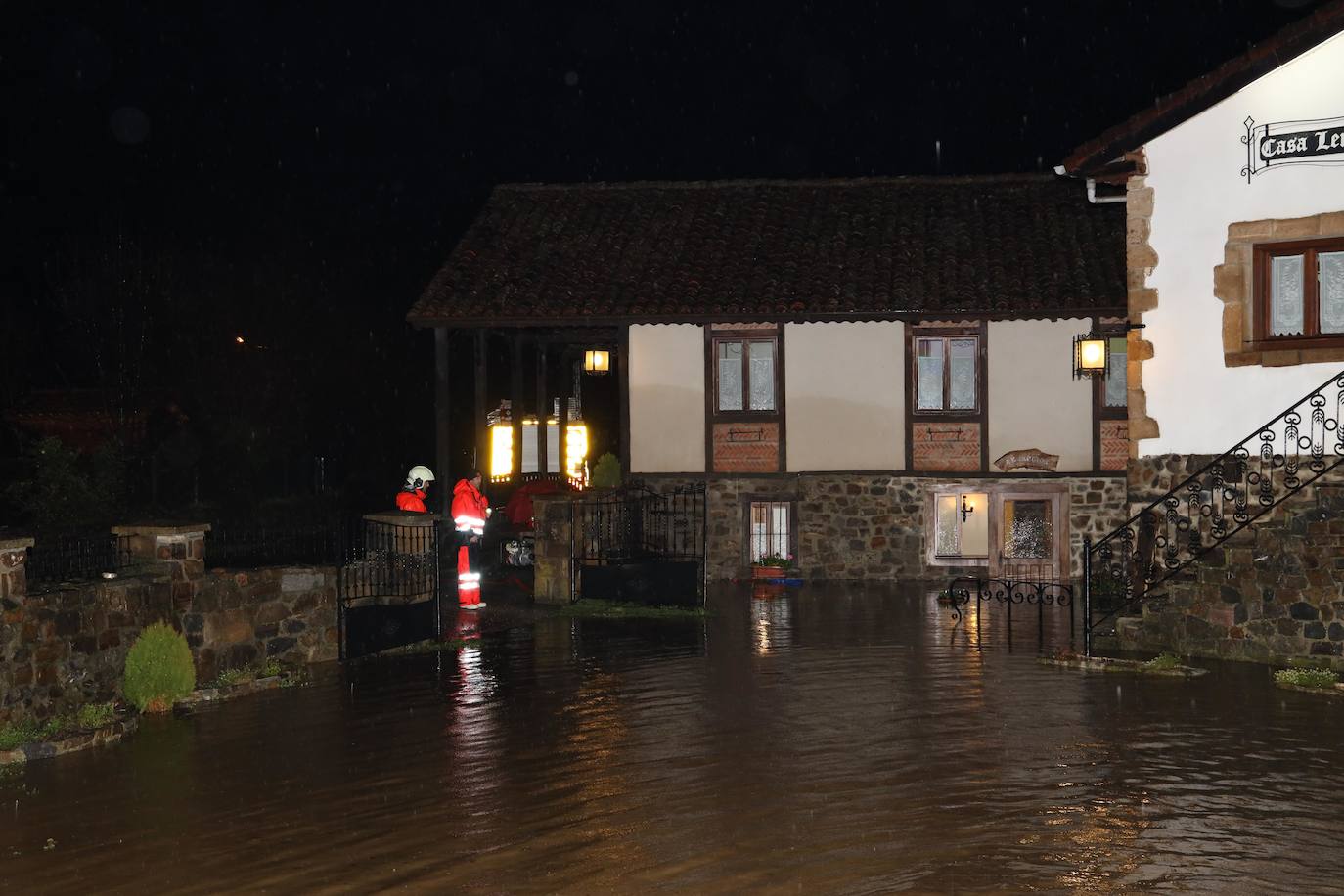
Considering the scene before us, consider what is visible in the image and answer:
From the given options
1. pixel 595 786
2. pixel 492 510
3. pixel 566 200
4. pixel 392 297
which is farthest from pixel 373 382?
pixel 595 786

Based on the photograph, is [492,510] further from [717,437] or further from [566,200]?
[566,200]

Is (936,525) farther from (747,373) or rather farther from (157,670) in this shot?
(157,670)

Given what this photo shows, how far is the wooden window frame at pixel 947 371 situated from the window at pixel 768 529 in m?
2.63

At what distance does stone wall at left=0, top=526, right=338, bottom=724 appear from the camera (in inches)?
447

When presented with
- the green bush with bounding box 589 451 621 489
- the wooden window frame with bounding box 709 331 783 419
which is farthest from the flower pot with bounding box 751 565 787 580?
the green bush with bounding box 589 451 621 489

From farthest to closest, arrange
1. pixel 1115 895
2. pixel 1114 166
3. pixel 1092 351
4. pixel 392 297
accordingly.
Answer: pixel 392 297
pixel 1092 351
pixel 1114 166
pixel 1115 895

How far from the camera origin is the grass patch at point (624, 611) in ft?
59.8

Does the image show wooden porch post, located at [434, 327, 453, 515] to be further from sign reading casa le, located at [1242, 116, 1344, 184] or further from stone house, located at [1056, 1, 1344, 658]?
sign reading casa le, located at [1242, 116, 1344, 184]

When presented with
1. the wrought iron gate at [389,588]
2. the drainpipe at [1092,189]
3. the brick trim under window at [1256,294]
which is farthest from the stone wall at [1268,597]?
the wrought iron gate at [389,588]

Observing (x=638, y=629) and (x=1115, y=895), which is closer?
(x=1115, y=895)

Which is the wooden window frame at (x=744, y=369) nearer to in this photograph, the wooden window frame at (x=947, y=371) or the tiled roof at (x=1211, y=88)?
the wooden window frame at (x=947, y=371)

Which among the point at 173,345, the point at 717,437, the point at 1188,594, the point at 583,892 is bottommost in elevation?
the point at 583,892

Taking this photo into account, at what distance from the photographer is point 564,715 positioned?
12078 mm

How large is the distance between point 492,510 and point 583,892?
16.4 m
